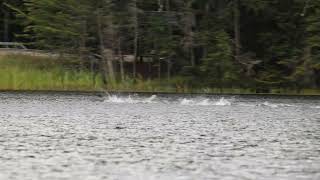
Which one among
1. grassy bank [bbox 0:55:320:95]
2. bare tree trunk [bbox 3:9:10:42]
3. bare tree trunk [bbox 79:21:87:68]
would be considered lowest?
grassy bank [bbox 0:55:320:95]

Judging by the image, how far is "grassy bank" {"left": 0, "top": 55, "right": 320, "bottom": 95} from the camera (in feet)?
167

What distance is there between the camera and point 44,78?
51688 mm

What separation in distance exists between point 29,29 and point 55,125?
126 feet

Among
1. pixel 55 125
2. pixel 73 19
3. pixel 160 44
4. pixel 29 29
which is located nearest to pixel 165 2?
pixel 160 44

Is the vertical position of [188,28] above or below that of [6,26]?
below

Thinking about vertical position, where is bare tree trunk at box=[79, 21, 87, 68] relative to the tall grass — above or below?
above

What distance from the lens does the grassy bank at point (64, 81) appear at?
50938mm

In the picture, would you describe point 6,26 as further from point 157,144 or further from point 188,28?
point 157,144

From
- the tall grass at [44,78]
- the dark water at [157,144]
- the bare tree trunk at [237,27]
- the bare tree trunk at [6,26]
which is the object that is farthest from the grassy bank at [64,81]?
the dark water at [157,144]

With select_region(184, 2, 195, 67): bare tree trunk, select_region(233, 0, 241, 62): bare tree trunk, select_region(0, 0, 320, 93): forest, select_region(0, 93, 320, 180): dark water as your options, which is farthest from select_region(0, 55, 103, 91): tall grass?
select_region(0, 93, 320, 180): dark water

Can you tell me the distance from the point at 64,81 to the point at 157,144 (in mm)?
34243

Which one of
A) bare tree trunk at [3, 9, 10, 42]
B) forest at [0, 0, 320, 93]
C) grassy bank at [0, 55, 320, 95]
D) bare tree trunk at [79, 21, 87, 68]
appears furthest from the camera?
bare tree trunk at [3, 9, 10, 42]

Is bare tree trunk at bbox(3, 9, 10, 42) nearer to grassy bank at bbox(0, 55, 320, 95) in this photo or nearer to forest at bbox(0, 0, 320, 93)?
forest at bbox(0, 0, 320, 93)

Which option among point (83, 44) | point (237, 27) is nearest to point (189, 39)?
point (237, 27)
